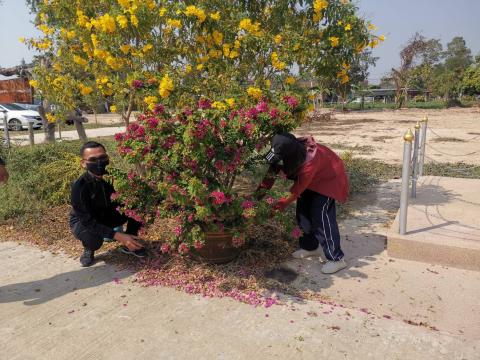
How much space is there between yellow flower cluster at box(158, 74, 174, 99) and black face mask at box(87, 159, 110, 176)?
2.77 feet

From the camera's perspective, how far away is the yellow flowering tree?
4.05m

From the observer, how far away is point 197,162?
3121 millimetres

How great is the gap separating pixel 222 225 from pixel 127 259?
1.14 metres

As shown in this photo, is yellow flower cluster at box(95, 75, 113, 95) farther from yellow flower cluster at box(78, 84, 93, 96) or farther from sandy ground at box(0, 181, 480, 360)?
sandy ground at box(0, 181, 480, 360)

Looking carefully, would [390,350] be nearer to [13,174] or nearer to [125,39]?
[125,39]

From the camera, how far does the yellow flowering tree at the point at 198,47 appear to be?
13.3 feet

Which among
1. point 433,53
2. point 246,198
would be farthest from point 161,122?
point 433,53

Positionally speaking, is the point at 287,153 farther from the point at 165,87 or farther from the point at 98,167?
the point at 98,167

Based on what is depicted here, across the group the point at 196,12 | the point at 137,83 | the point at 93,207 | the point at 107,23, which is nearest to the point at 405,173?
the point at 196,12

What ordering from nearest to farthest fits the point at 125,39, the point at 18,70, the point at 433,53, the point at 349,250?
the point at 349,250
the point at 125,39
the point at 18,70
the point at 433,53

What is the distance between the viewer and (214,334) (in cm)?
262

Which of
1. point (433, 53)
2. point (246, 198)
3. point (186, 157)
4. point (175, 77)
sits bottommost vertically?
point (246, 198)

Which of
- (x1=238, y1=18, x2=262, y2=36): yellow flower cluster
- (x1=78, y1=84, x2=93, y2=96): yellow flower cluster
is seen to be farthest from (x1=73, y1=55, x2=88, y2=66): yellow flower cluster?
(x1=238, y1=18, x2=262, y2=36): yellow flower cluster

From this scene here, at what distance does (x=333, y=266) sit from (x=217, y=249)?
1.00 metres
